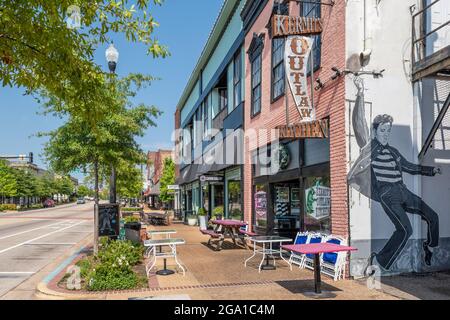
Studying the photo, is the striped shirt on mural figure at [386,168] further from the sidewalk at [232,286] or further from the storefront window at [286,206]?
the storefront window at [286,206]

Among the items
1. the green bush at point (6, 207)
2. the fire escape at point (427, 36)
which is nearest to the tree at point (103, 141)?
the fire escape at point (427, 36)

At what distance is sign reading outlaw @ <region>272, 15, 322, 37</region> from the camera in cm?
995

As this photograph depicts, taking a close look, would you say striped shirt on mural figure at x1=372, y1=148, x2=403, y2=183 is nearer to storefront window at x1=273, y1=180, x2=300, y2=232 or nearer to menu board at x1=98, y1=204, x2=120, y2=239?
storefront window at x1=273, y1=180, x2=300, y2=232

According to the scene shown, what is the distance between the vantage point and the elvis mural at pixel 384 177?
8.94m

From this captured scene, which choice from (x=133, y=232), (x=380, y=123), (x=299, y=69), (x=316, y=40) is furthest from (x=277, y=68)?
(x=133, y=232)

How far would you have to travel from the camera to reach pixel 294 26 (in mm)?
10039

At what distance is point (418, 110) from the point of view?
30.3ft

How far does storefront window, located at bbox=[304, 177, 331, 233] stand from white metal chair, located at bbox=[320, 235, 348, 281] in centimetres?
93

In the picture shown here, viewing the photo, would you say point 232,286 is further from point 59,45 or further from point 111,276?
point 59,45

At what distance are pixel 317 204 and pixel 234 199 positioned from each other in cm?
937

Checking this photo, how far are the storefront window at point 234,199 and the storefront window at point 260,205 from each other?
2.72 metres

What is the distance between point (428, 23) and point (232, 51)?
10900 mm

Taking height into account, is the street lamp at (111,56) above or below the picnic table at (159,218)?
above

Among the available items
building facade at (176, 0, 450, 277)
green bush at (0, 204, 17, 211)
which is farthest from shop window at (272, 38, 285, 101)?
green bush at (0, 204, 17, 211)
